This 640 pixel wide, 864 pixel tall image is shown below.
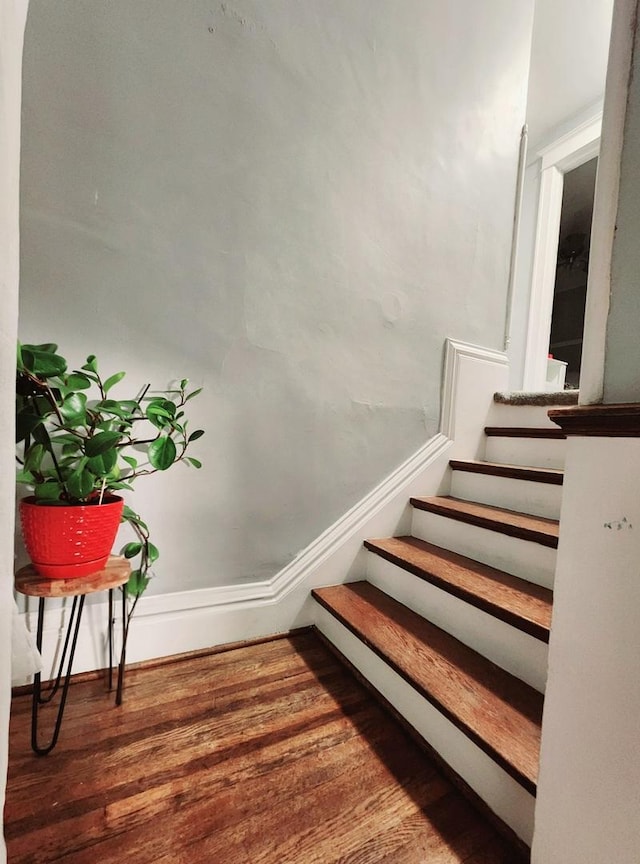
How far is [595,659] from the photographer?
55 cm

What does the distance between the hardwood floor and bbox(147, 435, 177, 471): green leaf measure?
0.69 metres

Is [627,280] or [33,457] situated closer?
[627,280]

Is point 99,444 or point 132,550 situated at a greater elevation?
point 99,444

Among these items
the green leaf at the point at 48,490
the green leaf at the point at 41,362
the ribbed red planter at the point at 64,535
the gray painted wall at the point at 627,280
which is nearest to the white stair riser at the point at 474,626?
the gray painted wall at the point at 627,280

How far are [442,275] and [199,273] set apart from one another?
3.86 feet

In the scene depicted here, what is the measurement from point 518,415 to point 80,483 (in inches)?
72.7

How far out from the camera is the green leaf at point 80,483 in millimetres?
757

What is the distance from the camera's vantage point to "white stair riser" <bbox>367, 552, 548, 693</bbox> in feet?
2.92

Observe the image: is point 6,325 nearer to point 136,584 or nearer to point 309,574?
point 136,584

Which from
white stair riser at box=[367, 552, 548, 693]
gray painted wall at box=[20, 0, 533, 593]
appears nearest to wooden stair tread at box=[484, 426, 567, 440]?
gray painted wall at box=[20, 0, 533, 593]

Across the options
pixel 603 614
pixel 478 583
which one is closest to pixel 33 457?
pixel 603 614

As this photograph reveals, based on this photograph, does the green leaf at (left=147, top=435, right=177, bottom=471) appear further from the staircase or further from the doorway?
the doorway

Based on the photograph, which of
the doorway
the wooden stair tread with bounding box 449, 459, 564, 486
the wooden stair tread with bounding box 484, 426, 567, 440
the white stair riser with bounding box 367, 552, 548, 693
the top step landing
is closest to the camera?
the white stair riser with bounding box 367, 552, 548, 693

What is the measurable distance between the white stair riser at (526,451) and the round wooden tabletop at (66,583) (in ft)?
5.19
